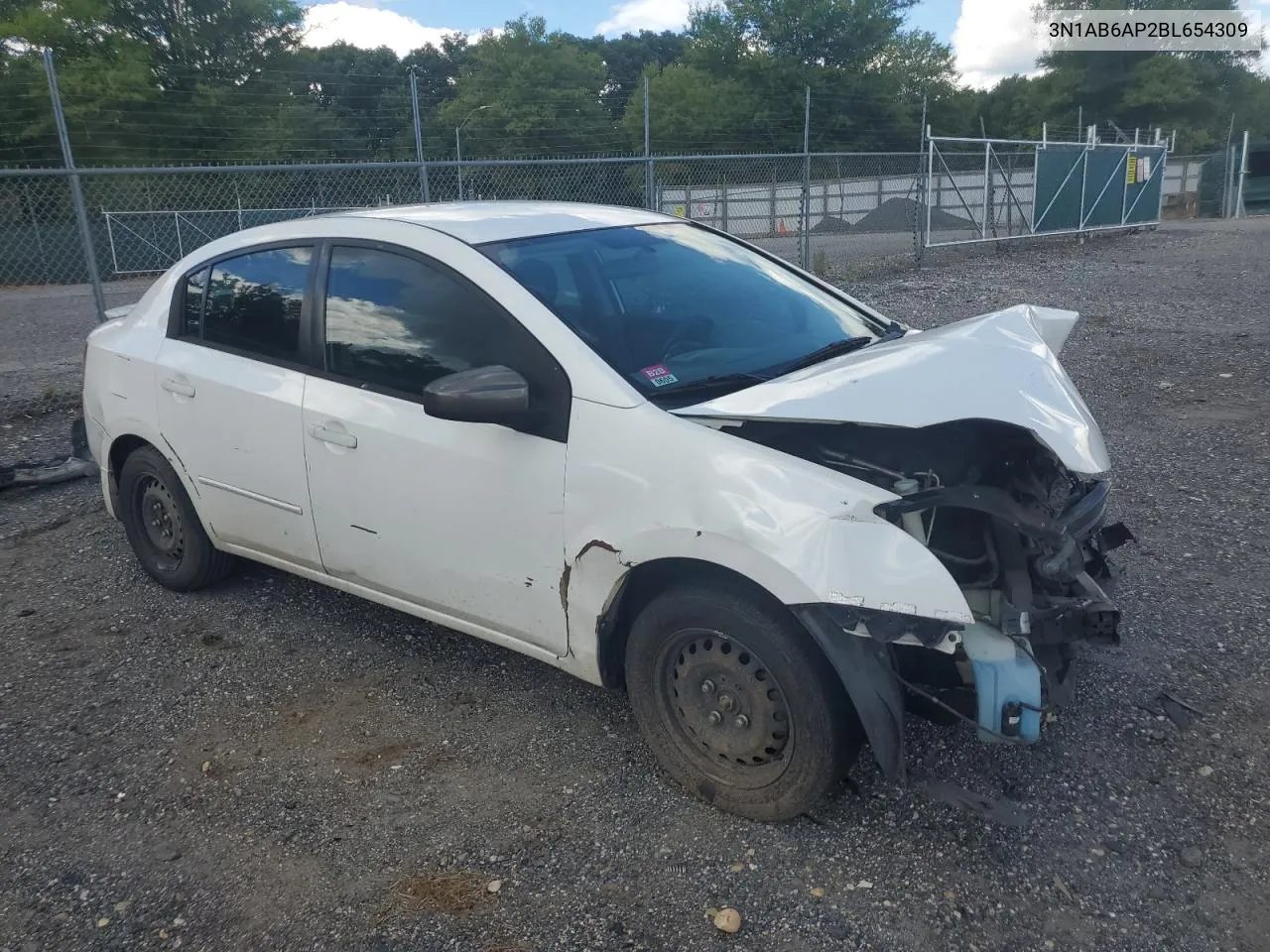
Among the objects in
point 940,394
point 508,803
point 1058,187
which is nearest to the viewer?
point 940,394

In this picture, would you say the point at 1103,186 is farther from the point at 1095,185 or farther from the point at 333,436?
the point at 333,436

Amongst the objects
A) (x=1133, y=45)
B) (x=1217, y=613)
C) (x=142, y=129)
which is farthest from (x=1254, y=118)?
(x=1217, y=613)

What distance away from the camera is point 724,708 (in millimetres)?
2873

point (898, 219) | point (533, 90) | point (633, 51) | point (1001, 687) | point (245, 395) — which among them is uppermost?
point (633, 51)

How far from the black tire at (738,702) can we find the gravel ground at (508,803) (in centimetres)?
13

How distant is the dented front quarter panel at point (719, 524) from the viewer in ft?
8.28

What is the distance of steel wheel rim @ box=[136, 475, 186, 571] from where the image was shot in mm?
4516

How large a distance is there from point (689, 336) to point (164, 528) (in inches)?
105

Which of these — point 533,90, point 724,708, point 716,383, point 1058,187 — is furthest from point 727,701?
point 533,90

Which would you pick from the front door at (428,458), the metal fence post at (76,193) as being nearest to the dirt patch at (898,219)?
the metal fence post at (76,193)

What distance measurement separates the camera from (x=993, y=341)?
3229 millimetres

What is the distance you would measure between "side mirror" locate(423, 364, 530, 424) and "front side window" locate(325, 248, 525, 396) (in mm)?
197

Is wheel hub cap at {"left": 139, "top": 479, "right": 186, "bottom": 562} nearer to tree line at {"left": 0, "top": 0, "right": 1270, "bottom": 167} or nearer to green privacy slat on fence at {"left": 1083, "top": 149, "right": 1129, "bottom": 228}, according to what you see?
tree line at {"left": 0, "top": 0, "right": 1270, "bottom": 167}

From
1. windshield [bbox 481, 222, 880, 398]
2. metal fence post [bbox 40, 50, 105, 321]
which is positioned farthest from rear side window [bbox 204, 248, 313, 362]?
metal fence post [bbox 40, 50, 105, 321]
